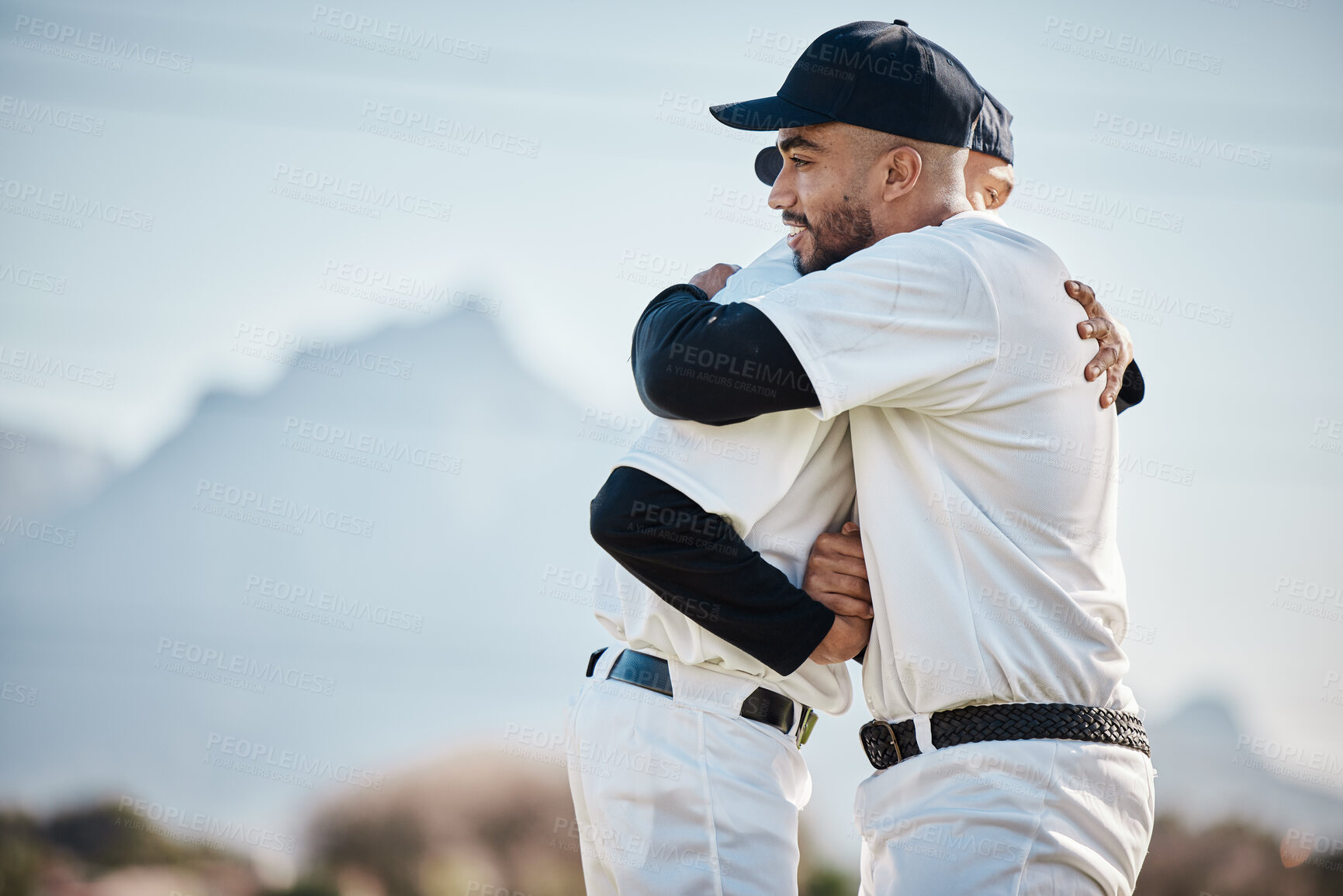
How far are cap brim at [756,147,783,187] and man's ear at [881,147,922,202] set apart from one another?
49cm

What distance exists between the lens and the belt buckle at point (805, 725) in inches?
81.0

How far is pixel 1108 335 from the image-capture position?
6.65 feet

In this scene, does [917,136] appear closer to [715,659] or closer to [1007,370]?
[1007,370]

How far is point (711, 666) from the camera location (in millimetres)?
1938

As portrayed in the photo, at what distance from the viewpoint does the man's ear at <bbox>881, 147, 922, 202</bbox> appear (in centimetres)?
210

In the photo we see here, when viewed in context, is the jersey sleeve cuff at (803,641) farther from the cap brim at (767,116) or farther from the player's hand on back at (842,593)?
the cap brim at (767,116)

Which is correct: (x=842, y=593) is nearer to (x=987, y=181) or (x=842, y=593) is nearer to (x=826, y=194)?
(x=826, y=194)

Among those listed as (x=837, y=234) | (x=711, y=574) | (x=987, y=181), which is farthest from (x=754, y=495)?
(x=987, y=181)

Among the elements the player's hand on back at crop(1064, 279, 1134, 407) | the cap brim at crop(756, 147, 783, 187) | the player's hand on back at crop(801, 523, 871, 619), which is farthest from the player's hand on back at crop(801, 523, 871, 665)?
the cap brim at crop(756, 147, 783, 187)

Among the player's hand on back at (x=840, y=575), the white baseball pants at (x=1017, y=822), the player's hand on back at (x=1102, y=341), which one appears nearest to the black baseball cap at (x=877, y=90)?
the player's hand on back at (x=1102, y=341)

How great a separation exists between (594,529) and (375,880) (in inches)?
232

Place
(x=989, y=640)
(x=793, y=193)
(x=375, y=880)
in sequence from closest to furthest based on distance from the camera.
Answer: (x=989, y=640)
(x=793, y=193)
(x=375, y=880)

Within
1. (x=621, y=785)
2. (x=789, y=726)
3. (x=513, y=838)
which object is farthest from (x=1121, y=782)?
(x=513, y=838)

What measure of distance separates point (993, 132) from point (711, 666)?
1389 millimetres
